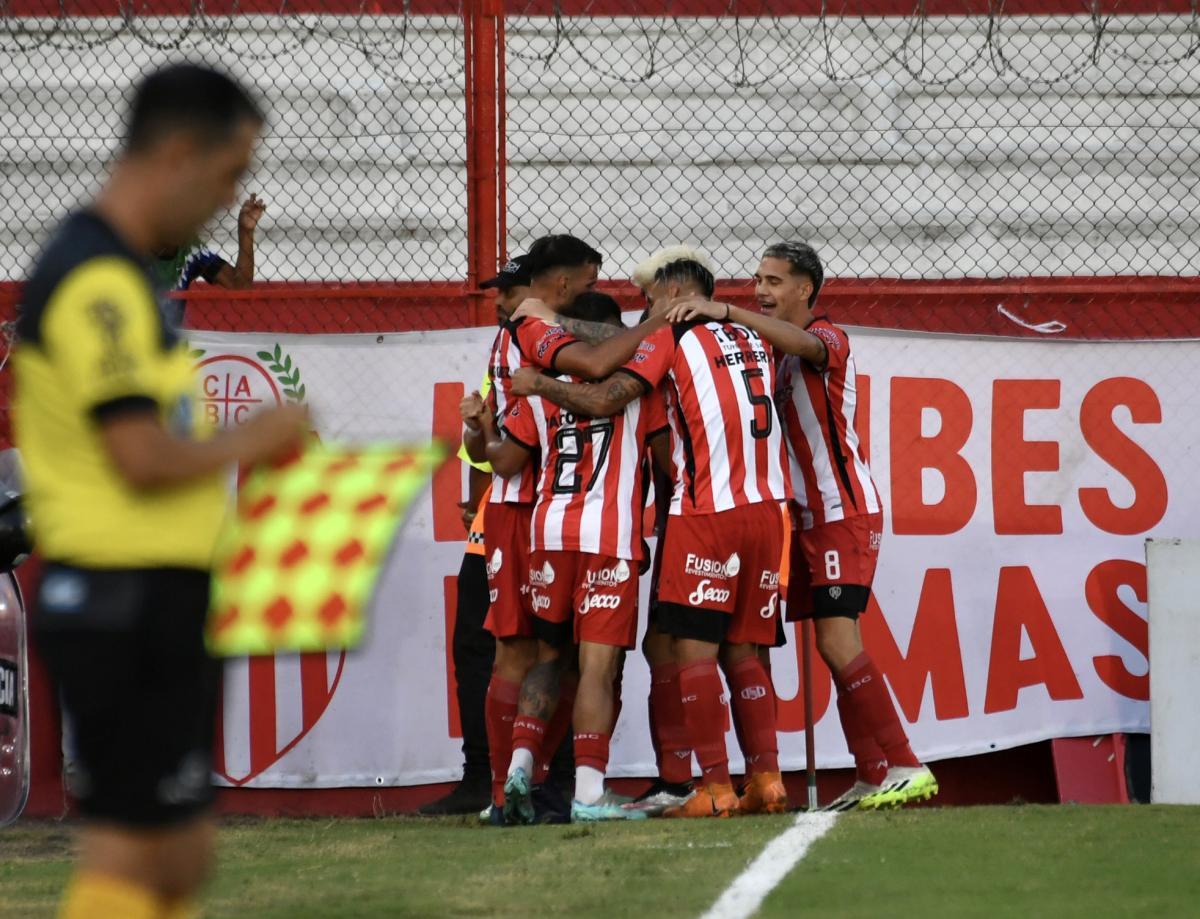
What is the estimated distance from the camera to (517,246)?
8.77 metres

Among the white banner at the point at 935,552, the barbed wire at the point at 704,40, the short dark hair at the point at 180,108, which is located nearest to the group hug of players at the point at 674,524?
the white banner at the point at 935,552

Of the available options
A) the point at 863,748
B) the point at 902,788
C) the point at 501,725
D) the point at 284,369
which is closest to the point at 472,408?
the point at 501,725

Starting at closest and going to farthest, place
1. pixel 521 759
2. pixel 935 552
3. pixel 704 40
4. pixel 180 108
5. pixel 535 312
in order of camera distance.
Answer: pixel 180 108 < pixel 521 759 < pixel 535 312 < pixel 935 552 < pixel 704 40

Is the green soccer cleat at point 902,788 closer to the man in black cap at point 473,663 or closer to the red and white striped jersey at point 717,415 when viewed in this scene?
the red and white striped jersey at point 717,415

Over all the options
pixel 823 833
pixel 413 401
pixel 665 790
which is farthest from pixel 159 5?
pixel 823 833

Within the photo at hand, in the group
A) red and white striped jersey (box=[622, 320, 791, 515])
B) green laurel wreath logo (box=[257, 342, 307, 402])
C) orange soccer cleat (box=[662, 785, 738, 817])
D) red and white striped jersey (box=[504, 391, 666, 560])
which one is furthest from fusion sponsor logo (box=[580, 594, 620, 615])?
green laurel wreath logo (box=[257, 342, 307, 402])

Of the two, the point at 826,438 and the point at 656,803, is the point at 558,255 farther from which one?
the point at 656,803

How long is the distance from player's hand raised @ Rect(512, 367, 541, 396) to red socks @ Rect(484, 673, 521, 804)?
3.45 ft

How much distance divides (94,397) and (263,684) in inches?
202

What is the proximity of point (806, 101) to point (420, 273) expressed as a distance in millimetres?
2138

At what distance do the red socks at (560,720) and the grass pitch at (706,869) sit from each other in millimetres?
356

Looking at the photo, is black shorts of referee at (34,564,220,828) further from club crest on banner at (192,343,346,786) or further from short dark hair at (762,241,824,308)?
club crest on banner at (192,343,346,786)

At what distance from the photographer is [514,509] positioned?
661 centimetres

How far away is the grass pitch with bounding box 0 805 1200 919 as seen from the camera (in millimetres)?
4418
